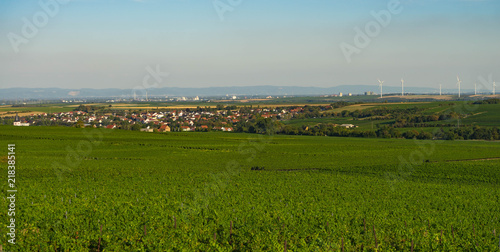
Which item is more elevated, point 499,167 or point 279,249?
point 279,249

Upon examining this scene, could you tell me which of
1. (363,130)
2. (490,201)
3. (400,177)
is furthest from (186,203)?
(363,130)

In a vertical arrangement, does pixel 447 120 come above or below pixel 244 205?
below

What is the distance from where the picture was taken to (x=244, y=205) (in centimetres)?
2400

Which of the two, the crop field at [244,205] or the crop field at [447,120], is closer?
the crop field at [244,205]

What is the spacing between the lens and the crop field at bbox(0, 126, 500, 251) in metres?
15.9

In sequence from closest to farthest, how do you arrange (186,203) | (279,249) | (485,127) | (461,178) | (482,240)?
1. (279,249)
2. (482,240)
3. (186,203)
4. (461,178)
5. (485,127)

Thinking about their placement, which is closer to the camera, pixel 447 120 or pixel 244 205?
pixel 244 205

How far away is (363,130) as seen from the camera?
116 metres

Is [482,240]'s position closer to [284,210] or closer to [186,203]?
[284,210]

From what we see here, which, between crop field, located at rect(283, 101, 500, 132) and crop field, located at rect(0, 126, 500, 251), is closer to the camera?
crop field, located at rect(0, 126, 500, 251)

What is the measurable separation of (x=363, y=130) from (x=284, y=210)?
98.2 m

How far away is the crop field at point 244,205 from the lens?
52.0 feet

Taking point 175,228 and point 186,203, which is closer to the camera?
point 175,228

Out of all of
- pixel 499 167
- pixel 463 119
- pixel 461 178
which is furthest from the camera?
pixel 463 119
